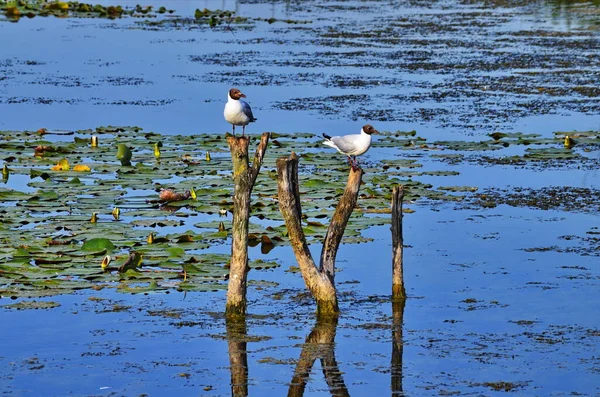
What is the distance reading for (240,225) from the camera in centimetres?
747

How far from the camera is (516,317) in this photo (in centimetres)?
747

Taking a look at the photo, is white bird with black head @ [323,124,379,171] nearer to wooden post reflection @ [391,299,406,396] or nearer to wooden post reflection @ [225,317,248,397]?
wooden post reflection @ [391,299,406,396]

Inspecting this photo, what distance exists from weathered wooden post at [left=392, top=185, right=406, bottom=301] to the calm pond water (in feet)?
0.30

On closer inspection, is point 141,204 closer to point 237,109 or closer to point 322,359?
point 237,109

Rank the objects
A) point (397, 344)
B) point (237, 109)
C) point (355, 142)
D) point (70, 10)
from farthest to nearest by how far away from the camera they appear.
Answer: point (70, 10) < point (237, 109) < point (355, 142) < point (397, 344)

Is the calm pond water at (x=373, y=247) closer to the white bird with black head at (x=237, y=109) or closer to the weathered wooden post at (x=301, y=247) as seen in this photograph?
the weathered wooden post at (x=301, y=247)

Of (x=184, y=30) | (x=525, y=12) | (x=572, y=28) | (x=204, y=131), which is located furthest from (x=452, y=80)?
(x=525, y=12)

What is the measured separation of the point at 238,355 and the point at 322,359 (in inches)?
19.1

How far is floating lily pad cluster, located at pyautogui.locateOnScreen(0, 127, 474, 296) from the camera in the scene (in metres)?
8.02

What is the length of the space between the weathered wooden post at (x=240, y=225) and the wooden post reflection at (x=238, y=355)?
0.13m

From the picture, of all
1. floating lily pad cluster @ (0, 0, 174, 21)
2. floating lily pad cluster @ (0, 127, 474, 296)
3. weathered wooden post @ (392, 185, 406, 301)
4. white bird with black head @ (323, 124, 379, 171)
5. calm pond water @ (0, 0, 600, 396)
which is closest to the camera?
calm pond water @ (0, 0, 600, 396)

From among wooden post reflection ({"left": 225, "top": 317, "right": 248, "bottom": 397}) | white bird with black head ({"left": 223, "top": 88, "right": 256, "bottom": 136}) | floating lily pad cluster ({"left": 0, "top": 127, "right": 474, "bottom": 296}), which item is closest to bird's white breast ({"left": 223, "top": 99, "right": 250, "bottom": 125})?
white bird with black head ({"left": 223, "top": 88, "right": 256, "bottom": 136})

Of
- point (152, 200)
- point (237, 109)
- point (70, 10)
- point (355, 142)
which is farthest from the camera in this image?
point (70, 10)

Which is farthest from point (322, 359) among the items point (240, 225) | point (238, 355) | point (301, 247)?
point (240, 225)
